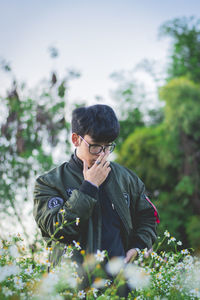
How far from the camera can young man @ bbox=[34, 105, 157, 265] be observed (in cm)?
245

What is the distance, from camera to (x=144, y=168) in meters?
15.2

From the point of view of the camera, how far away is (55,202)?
2547 mm

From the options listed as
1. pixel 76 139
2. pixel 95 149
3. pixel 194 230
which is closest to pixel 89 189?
pixel 95 149

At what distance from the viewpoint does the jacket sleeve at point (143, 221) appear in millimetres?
2818

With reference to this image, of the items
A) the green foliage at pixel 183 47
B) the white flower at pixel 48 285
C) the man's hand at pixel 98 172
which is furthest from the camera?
the green foliage at pixel 183 47

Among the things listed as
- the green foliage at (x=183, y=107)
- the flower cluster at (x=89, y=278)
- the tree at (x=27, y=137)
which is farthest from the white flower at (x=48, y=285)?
the green foliage at (x=183, y=107)

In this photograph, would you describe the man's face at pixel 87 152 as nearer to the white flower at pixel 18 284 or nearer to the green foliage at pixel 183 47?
the white flower at pixel 18 284

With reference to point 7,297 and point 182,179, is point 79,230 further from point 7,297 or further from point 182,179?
point 182,179

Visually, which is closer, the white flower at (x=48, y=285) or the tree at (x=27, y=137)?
the white flower at (x=48, y=285)

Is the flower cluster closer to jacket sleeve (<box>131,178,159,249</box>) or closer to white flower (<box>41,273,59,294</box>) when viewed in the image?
white flower (<box>41,273,59,294</box>)

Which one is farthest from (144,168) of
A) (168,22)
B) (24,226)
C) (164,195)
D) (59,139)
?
(168,22)

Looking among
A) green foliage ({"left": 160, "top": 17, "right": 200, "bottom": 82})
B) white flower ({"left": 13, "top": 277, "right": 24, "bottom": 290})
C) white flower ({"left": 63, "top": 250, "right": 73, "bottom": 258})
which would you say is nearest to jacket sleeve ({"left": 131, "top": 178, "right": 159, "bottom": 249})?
white flower ({"left": 63, "top": 250, "right": 73, "bottom": 258})

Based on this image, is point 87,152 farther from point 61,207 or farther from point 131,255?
point 131,255

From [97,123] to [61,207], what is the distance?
2.32 ft
